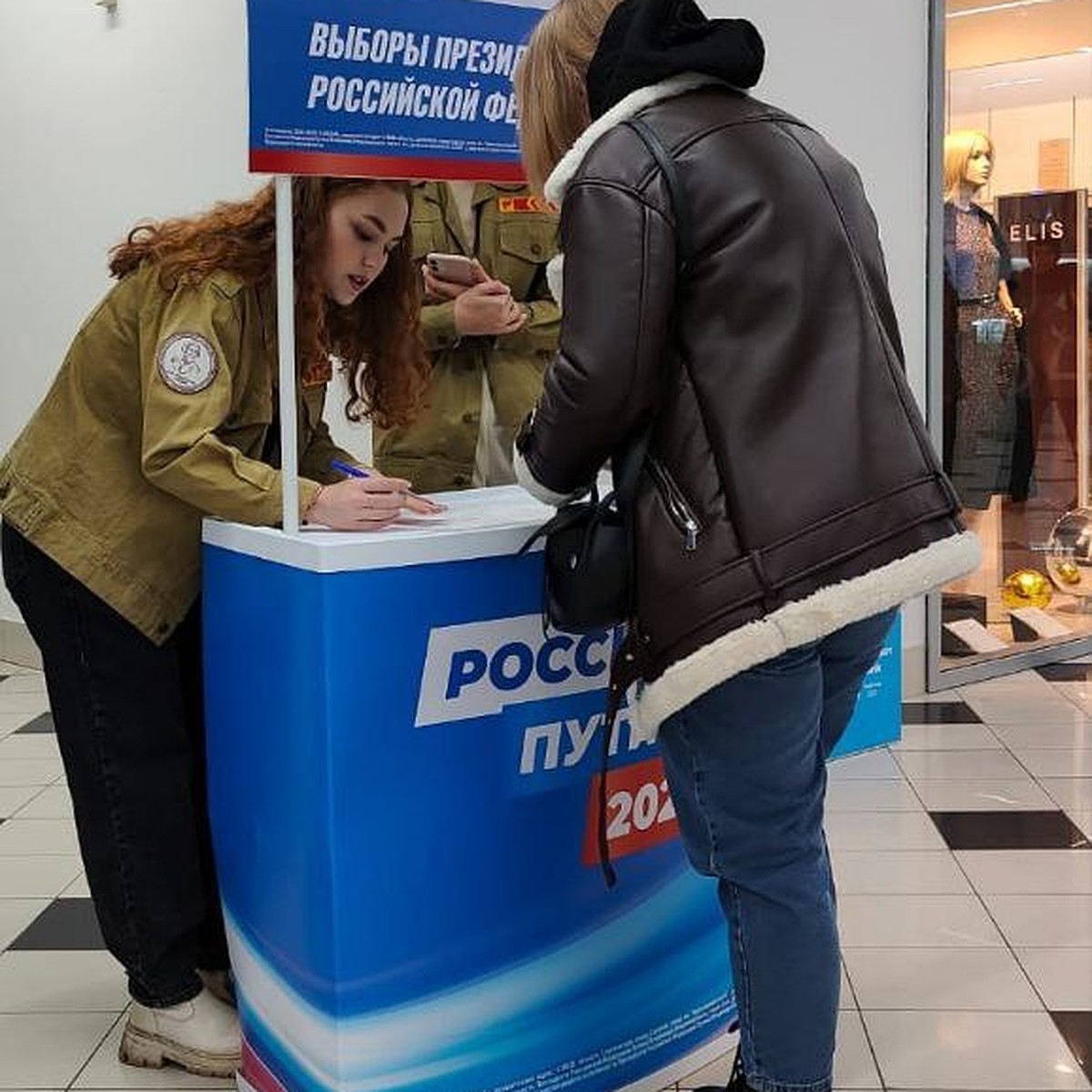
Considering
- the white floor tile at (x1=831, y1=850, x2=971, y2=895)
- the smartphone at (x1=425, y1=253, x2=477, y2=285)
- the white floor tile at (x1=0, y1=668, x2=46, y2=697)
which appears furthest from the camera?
the white floor tile at (x1=0, y1=668, x2=46, y2=697)

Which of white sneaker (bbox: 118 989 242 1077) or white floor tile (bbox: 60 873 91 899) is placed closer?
white sneaker (bbox: 118 989 242 1077)

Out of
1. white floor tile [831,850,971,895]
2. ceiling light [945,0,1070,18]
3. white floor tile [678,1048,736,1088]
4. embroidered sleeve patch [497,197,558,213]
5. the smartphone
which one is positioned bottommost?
white floor tile [678,1048,736,1088]

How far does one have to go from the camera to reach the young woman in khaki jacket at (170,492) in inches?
74.5

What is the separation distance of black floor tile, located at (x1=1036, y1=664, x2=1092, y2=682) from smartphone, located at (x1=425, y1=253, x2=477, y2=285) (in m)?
3.05

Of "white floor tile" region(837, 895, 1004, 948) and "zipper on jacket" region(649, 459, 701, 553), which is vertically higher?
"zipper on jacket" region(649, 459, 701, 553)

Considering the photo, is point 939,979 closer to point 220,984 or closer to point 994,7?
point 220,984

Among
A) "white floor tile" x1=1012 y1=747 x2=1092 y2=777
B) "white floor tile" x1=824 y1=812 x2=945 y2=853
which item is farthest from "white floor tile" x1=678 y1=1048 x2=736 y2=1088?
"white floor tile" x1=1012 y1=747 x2=1092 y2=777

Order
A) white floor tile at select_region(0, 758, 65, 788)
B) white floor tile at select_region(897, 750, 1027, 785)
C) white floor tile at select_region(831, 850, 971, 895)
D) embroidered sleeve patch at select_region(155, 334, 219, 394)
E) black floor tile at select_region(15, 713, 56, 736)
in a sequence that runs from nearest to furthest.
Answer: embroidered sleeve patch at select_region(155, 334, 219, 394), white floor tile at select_region(831, 850, 971, 895), white floor tile at select_region(897, 750, 1027, 785), white floor tile at select_region(0, 758, 65, 788), black floor tile at select_region(15, 713, 56, 736)

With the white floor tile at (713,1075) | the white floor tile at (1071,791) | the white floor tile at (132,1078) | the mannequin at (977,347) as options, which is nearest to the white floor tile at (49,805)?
the white floor tile at (132,1078)

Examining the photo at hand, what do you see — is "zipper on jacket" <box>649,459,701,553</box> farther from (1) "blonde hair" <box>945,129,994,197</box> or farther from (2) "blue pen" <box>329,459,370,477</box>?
(1) "blonde hair" <box>945,129,994,197</box>

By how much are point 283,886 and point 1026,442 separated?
3810 mm

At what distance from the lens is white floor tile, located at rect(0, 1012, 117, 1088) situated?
2242 mm

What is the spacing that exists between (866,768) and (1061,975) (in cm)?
128

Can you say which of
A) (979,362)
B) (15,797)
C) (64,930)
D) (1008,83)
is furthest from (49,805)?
(1008,83)
